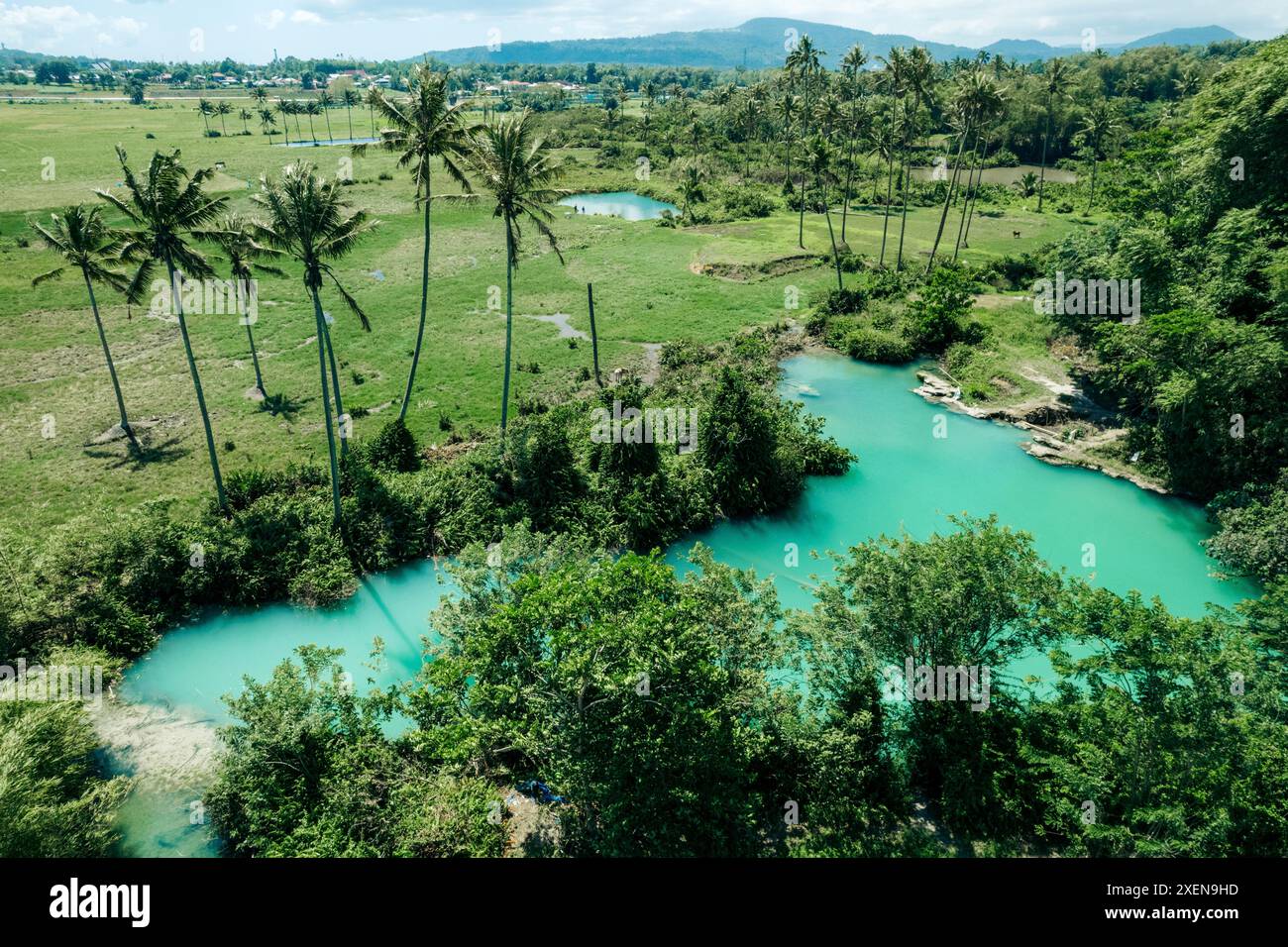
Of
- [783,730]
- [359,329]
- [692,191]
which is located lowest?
[783,730]

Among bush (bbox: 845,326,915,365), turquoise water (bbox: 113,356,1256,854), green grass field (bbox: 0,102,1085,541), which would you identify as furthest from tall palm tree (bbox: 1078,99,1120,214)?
turquoise water (bbox: 113,356,1256,854)

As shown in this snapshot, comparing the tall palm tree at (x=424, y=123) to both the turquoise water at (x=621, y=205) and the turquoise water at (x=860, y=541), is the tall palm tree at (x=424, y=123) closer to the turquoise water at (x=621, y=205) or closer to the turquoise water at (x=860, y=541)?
the turquoise water at (x=860, y=541)

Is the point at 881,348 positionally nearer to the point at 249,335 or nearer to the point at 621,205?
the point at 249,335

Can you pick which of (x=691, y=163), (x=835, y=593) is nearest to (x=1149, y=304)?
(x=835, y=593)

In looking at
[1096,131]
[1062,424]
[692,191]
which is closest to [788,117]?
[692,191]

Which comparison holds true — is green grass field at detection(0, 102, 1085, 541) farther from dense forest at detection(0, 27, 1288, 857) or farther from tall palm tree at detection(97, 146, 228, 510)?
tall palm tree at detection(97, 146, 228, 510)

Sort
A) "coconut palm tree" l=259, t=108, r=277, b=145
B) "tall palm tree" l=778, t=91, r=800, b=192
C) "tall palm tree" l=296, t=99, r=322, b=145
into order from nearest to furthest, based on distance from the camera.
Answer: "tall palm tree" l=778, t=91, r=800, b=192 → "coconut palm tree" l=259, t=108, r=277, b=145 → "tall palm tree" l=296, t=99, r=322, b=145
